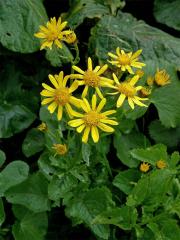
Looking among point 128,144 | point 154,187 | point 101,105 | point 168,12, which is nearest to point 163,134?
point 128,144

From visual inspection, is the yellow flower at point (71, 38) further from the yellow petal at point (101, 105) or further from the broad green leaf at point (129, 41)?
the broad green leaf at point (129, 41)

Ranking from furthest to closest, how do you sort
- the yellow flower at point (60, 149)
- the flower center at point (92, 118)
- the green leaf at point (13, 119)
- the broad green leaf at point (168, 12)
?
the broad green leaf at point (168, 12), the green leaf at point (13, 119), the yellow flower at point (60, 149), the flower center at point (92, 118)

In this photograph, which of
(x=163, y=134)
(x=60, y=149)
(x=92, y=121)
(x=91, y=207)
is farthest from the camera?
(x=163, y=134)

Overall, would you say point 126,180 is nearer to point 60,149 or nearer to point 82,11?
point 60,149

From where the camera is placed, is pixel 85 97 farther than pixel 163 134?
No

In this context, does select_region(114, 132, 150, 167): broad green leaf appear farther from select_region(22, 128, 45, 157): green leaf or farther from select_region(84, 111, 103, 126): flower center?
select_region(84, 111, 103, 126): flower center

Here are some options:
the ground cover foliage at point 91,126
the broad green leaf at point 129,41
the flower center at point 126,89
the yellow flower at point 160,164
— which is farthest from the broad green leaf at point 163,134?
the flower center at point 126,89
